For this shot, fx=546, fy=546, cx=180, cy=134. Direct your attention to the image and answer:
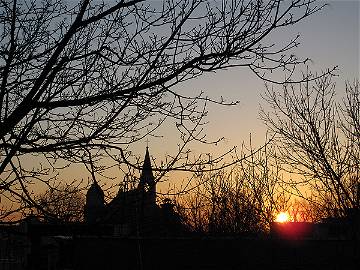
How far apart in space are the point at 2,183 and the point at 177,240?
12979 mm

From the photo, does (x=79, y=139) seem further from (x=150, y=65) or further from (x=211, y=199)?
(x=211, y=199)

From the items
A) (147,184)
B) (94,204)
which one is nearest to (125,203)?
(147,184)

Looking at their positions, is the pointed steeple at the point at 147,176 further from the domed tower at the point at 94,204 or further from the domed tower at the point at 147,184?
the domed tower at the point at 94,204

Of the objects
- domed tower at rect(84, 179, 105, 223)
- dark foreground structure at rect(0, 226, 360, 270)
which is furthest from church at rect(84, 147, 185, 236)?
dark foreground structure at rect(0, 226, 360, 270)

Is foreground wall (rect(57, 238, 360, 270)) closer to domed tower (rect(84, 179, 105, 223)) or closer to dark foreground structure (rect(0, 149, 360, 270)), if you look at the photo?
dark foreground structure (rect(0, 149, 360, 270))

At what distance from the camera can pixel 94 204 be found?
5125 mm

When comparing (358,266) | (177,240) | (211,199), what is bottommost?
(358,266)

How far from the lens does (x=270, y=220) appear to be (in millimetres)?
22250

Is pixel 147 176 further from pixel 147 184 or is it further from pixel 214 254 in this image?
pixel 214 254

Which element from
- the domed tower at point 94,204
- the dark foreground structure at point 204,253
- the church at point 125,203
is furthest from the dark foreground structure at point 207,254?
the church at point 125,203

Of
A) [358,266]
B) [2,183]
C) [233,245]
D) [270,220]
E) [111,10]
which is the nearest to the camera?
[111,10]

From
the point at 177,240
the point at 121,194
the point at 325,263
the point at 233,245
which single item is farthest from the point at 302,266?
the point at 121,194

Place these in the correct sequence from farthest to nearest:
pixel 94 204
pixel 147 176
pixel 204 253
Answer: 1. pixel 204 253
2. pixel 94 204
3. pixel 147 176

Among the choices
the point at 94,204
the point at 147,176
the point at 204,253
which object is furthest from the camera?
the point at 204,253
